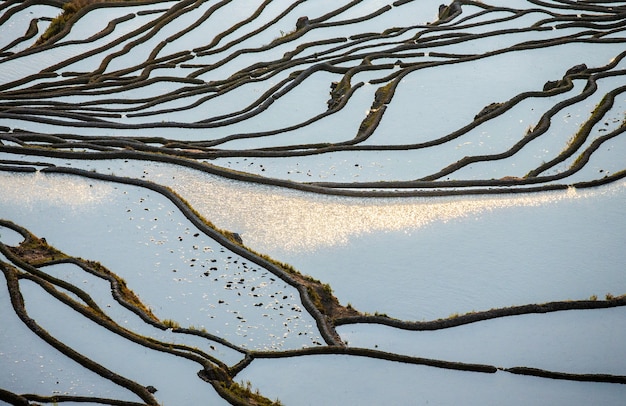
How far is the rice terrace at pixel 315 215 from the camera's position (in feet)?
43.2

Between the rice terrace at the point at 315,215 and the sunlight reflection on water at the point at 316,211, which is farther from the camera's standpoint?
the sunlight reflection on water at the point at 316,211

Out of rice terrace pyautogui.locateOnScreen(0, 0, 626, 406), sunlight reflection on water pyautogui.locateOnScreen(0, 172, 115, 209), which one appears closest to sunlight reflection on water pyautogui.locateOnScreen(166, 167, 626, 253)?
rice terrace pyautogui.locateOnScreen(0, 0, 626, 406)

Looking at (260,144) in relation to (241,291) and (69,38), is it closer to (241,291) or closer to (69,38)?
(241,291)

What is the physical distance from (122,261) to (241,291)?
2.40 metres

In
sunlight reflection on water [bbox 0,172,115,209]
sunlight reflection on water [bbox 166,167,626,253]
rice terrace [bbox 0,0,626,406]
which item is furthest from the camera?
sunlight reflection on water [bbox 0,172,115,209]

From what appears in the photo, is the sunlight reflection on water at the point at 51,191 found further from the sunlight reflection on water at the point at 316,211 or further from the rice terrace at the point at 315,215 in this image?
the sunlight reflection on water at the point at 316,211

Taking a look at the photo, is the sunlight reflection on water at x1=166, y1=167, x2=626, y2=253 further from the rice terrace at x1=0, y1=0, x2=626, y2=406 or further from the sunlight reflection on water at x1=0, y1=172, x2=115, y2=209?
the sunlight reflection on water at x1=0, y1=172, x2=115, y2=209

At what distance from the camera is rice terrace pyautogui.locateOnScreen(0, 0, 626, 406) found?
1316 cm

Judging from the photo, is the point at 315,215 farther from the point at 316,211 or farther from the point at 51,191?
the point at 51,191

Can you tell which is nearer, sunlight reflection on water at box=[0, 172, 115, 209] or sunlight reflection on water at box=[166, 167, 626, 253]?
sunlight reflection on water at box=[166, 167, 626, 253]

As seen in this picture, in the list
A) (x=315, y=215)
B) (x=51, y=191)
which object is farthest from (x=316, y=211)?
(x=51, y=191)

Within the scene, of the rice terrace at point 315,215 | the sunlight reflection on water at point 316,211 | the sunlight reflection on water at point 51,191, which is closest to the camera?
the rice terrace at point 315,215

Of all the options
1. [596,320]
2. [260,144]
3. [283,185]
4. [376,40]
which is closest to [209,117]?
[260,144]

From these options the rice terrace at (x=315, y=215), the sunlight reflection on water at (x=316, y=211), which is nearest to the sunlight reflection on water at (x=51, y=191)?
the rice terrace at (x=315, y=215)
